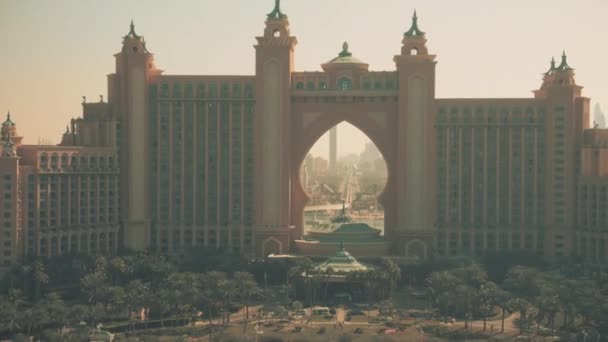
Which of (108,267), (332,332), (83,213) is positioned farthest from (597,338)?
(83,213)

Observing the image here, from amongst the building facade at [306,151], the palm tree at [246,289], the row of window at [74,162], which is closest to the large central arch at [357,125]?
the building facade at [306,151]

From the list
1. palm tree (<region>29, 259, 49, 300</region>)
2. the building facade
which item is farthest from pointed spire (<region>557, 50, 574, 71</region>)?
palm tree (<region>29, 259, 49, 300</region>)

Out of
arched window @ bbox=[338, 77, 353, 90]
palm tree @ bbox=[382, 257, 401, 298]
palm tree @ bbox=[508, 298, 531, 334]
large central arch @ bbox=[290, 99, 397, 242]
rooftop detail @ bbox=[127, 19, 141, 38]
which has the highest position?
rooftop detail @ bbox=[127, 19, 141, 38]

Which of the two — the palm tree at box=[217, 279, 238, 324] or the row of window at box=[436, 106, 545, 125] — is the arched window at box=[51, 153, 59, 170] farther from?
the row of window at box=[436, 106, 545, 125]

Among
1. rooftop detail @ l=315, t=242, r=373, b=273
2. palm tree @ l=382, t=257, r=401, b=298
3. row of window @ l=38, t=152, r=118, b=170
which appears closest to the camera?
palm tree @ l=382, t=257, r=401, b=298

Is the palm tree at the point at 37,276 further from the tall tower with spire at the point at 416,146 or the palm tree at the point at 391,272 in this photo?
the tall tower with spire at the point at 416,146

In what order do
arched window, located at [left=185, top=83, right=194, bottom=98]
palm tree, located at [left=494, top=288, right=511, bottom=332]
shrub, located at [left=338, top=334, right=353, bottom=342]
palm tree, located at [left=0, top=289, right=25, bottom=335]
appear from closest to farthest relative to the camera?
1. shrub, located at [left=338, top=334, right=353, bottom=342]
2. palm tree, located at [left=0, top=289, right=25, bottom=335]
3. palm tree, located at [left=494, top=288, right=511, bottom=332]
4. arched window, located at [left=185, top=83, right=194, bottom=98]

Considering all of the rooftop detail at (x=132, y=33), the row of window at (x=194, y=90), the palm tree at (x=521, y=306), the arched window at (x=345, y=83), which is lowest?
the palm tree at (x=521, y=306)
